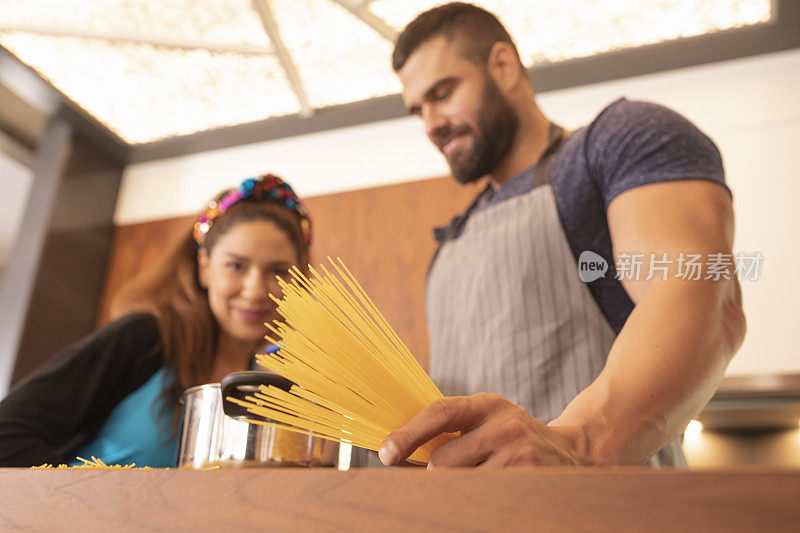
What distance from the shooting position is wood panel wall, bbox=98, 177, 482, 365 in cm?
186

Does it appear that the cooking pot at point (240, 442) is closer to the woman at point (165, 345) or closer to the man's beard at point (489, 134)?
the woman at point (165, 345)

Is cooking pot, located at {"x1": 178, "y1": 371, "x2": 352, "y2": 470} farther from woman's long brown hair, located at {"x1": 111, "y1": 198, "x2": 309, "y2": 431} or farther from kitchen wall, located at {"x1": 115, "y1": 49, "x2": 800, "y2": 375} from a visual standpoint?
kitchen wall, located at {"x1": 115, "y1": 49, "x2": 800, "y2": 375}

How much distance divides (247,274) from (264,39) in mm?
957

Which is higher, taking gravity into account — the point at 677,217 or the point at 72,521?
the point at 677,217

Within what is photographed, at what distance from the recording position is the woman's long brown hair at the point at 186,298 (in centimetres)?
103

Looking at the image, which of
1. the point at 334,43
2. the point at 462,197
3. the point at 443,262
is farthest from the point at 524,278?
the point at 334,43

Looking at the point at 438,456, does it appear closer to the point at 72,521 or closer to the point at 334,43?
the point at 72,521

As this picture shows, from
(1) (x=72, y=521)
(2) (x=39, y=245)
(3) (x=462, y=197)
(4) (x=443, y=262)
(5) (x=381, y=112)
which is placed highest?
(5) (x=381, y=112)

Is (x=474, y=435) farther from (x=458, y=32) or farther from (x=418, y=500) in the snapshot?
(x=458, y=32)

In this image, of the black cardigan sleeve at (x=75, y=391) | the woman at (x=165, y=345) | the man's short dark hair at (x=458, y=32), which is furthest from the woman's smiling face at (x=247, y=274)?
the man's short dark hair at (x=458, y=32)

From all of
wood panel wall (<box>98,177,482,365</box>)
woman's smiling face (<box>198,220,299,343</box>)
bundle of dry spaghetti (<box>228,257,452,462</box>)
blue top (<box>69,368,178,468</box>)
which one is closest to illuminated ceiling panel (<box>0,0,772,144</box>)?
wood panel wall (<box>98,177,482,365</box>)

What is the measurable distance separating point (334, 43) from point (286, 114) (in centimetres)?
43

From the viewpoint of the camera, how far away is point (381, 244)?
6.44 feet

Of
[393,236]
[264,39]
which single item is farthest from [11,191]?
[393,236]
